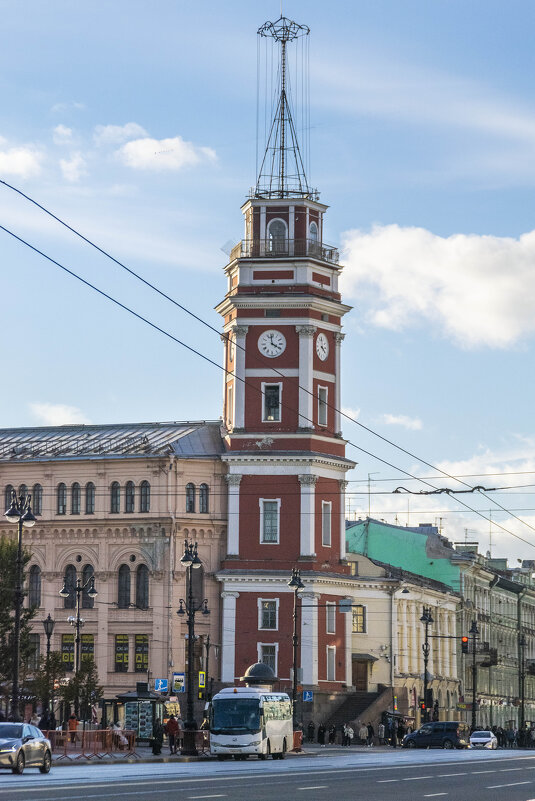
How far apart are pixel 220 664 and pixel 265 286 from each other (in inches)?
805

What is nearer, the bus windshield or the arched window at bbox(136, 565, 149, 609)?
the bus windshield

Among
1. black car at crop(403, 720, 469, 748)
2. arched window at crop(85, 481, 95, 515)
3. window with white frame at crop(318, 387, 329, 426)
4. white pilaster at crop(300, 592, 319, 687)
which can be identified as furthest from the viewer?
arched window at crop(85, 481, 95, 515)

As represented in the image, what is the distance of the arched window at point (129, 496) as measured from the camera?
84.2m

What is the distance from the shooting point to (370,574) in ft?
305

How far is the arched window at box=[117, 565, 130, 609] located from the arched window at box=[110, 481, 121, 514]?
3.14m

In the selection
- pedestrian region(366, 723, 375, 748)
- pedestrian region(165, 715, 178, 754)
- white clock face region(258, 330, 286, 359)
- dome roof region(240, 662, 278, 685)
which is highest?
white clock face region(258, 330, 286, 359)

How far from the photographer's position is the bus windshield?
5103 cm

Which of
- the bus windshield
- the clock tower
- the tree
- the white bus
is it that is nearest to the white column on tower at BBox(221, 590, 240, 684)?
the clock tower

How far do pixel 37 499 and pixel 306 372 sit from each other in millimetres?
16979

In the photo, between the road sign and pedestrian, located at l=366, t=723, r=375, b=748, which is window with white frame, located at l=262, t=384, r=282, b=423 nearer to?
the road sign

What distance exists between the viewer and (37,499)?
8662cm

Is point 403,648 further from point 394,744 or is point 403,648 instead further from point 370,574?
point 394,744

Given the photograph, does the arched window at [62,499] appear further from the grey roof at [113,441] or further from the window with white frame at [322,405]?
the window with white frame at [322,405]

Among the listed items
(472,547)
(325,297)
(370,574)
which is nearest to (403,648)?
(370,574)
